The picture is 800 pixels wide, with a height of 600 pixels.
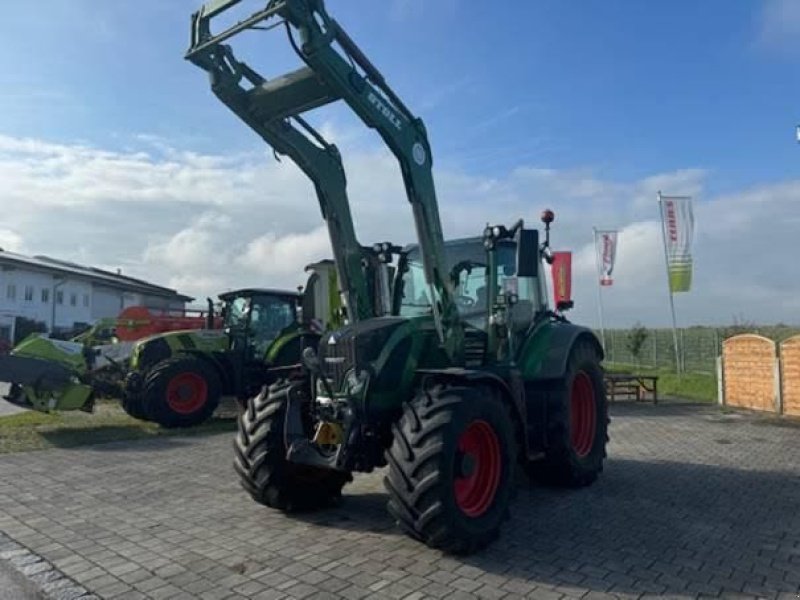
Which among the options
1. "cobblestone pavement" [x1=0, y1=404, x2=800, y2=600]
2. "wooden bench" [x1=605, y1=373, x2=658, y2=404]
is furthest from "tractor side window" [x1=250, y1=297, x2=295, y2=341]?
"wooden bench" [x1=605, y1=373, x2=658, y2=404]

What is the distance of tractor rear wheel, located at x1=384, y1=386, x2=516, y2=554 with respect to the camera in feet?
14.8

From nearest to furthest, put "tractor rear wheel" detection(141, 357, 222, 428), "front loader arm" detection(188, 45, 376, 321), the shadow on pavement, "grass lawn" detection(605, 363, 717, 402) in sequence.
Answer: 1. the shadow on pavement
2. "front loader arm" detection(188, 45, 376, 321)
3. "tractor rear wheel" detection(141, 357, 222, 428)
4. "grass lawn" detection(605, 363, 717, 402)

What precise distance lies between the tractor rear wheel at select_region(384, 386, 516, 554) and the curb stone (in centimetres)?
204

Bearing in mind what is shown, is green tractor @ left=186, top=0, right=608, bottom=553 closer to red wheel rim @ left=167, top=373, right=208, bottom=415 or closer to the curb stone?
the curb stone

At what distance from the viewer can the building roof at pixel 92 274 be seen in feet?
127

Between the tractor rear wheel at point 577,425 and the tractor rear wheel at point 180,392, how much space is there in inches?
274

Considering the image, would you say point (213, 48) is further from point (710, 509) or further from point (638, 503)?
point (710, 509)

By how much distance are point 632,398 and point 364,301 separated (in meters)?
12.8

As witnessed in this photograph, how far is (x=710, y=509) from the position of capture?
6.15m

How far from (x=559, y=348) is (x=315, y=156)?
3.17m

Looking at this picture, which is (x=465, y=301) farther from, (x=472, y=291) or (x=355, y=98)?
(x=355, y=98)

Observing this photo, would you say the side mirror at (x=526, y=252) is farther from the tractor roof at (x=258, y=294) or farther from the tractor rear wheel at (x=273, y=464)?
the tractor roof at (x=258, y=294)

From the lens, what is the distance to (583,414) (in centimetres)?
768

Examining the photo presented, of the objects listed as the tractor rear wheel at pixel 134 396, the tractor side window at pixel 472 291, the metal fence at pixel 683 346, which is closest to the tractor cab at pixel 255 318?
the tractor rear wheel at pixel 134 396
